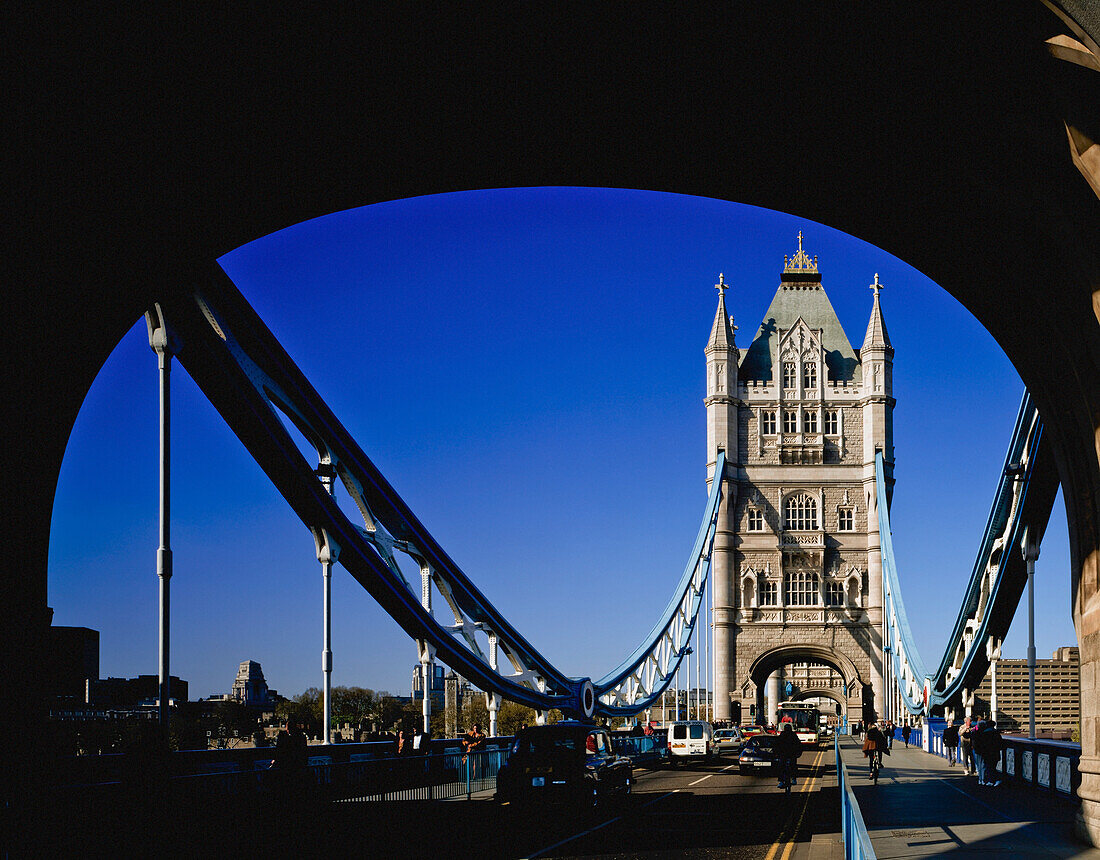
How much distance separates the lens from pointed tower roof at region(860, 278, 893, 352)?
86750mm

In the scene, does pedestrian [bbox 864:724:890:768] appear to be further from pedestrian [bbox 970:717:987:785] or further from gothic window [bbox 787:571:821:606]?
gothic window [bbox 787:571:821:606]

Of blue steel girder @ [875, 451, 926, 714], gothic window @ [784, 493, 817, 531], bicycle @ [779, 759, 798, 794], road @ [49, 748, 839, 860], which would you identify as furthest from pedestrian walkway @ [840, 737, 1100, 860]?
gothic window @ [784, 493, 817, 531]

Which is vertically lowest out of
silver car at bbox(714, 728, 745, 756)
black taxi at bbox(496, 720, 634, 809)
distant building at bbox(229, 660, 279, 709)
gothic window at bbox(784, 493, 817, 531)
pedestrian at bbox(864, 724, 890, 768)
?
distant building at bbox(229, 660, 279, 709)

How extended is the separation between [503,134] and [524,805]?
10.4 meters

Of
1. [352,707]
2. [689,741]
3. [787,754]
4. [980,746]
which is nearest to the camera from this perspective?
[787,754]

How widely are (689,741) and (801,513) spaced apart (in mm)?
43388

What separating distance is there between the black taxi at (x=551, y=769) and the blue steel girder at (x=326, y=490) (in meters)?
7.92

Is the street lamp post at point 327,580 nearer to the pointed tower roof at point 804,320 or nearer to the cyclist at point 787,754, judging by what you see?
the cyclist at point 787,754

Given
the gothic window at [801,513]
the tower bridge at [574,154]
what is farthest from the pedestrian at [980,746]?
the gothic window at [801,513]

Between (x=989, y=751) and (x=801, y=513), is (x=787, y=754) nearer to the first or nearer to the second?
(x=989, y=751)

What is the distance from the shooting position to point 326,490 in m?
27.1

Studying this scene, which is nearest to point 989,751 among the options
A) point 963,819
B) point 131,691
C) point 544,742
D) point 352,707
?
point 963,819

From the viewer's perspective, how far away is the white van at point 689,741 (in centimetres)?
4169

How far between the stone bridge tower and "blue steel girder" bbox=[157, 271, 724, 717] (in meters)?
38.3
